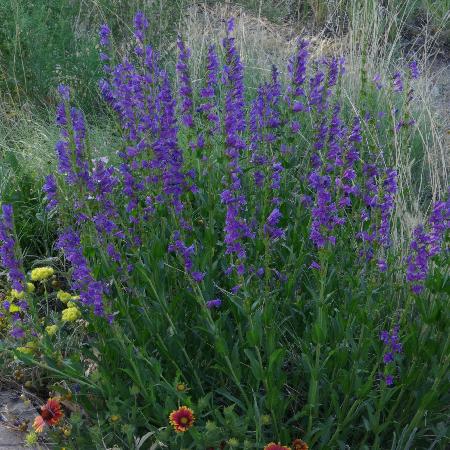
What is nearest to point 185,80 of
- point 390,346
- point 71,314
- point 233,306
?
point 233,306

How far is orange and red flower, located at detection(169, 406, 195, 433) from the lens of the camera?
1.96 metres

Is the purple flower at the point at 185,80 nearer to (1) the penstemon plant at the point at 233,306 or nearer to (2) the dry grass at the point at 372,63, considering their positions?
(1) the penstemon plant at the point at 233,306

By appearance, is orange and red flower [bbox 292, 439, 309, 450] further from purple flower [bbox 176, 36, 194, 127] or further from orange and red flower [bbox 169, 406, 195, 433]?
purple flower [bbox 176, 36, 194, 127]

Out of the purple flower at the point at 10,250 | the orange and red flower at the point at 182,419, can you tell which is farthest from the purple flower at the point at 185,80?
the orange and red flower at the point at 182,419

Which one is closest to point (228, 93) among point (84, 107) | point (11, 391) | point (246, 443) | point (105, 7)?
point (246, 443)

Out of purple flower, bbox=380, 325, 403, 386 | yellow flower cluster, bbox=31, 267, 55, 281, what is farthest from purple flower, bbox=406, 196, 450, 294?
yellow flower cluster, bbox=31, 267, 55, 281

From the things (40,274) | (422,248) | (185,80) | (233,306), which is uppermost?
(185,80)

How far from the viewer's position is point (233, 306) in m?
2.41

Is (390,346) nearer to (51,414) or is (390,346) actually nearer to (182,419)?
(182,419)

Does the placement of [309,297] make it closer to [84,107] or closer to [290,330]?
[290,330]

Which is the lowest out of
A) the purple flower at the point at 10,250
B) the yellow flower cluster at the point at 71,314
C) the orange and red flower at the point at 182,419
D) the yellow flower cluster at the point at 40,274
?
the yellow flower cluster at the point at 40,274

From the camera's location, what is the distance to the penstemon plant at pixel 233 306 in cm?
205

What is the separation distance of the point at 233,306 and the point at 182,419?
544mm

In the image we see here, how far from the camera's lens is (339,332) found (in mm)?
2250
